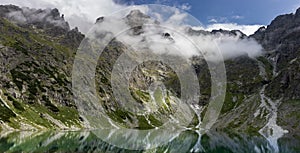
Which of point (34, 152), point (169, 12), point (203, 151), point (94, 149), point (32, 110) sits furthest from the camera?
point (32, 110)

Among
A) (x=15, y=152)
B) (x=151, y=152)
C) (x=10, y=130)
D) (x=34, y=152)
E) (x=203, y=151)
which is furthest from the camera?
(x=10, y=130)

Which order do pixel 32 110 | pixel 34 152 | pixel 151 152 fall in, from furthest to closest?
1. pixel 32 110
2. pixel 151 152
3. pixel 34 152

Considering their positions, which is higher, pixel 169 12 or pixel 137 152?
pixel 169 12

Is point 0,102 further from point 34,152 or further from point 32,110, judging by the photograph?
point 34,152

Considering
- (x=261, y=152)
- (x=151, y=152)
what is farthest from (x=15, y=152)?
(x=261, y=152)

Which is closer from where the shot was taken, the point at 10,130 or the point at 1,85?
the point at 10,130

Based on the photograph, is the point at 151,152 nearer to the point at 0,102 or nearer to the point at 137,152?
the point at 137,152

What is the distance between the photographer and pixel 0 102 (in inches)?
6973

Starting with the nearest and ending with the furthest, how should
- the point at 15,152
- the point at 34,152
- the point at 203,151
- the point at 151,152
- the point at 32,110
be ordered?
the point at 15,152, the point at 34,152, the point at 151,152, the point at 203,151, the point at 32,110

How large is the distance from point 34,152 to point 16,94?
132m

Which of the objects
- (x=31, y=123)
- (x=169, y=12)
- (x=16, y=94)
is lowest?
(x=31, y=123)

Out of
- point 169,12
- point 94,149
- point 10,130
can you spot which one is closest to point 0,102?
point 10,130

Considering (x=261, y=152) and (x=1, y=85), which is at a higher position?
(x=1, y=85)

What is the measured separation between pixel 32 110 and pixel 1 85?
24.5m
